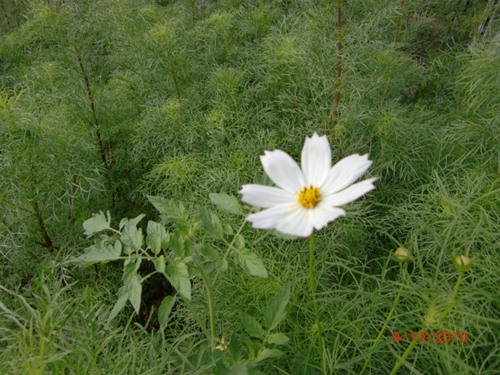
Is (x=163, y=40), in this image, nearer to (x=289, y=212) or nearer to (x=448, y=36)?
(x=289, y=212)

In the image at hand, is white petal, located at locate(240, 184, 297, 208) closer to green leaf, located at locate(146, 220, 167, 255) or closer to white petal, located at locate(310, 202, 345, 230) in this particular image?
white petal, located at locate(310, 202, 345, 230)

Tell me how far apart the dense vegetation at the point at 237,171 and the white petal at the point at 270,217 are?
0.25 metres

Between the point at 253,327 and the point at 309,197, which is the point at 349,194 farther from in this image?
the point at 253,327

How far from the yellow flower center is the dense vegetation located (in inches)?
9.1

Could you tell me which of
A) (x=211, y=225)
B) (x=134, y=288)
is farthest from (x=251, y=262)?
(x=134, y=288)

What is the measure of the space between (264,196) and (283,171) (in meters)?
0.07

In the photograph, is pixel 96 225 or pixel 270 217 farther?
pixel 96 225

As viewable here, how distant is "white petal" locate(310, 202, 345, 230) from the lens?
1.79 feet

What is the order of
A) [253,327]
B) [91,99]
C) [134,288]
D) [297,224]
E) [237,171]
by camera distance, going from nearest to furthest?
[297,224]
[134,288]
[253,327]
[237,171]
[91,99]

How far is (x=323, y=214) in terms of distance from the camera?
1.94 ft

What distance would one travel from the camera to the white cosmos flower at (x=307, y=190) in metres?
0.58

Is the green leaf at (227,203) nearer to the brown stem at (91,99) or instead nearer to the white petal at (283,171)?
the white petal at (283,171)

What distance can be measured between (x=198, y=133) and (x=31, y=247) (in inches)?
29.1

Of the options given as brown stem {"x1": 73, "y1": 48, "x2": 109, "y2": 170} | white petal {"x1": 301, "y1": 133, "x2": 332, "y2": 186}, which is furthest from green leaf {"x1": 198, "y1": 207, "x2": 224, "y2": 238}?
brown stem {"x1": 73, "y1": 48, "x2": 109, "y2": 170}
